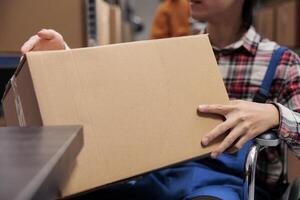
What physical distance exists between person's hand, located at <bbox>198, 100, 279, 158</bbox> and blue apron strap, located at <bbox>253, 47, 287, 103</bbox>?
0.61ft

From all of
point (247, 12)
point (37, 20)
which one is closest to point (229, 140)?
point (247, 12)

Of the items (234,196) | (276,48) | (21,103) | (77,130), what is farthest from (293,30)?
(77,130)

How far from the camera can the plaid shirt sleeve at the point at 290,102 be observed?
0.94 m

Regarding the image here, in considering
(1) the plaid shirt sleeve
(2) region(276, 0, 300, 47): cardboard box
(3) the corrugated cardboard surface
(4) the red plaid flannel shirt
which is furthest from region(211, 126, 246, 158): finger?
A: (2) region(276, 0, 300, 47): cardboard box

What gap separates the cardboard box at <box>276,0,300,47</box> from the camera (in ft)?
9.58

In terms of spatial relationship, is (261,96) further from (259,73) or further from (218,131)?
(218,131)

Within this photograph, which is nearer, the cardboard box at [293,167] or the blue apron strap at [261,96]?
the blue apron strap at [261,96]

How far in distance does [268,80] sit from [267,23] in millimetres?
2504

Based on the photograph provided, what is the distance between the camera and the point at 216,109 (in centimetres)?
84

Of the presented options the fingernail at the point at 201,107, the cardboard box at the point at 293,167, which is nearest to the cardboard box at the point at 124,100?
the fingernail at the point at 201,107

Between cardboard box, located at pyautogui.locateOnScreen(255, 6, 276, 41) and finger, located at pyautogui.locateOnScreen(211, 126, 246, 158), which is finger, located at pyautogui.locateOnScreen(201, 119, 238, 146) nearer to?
finger, located at pyautogui.locateOnScreen(211, 126, 246, 158)

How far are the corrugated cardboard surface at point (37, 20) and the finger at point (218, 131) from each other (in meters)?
0.81

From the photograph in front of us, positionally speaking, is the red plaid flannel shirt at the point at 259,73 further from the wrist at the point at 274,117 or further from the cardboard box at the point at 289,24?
the cardboard box at the point at 289,24

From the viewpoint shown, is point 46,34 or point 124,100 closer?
point 124,100
